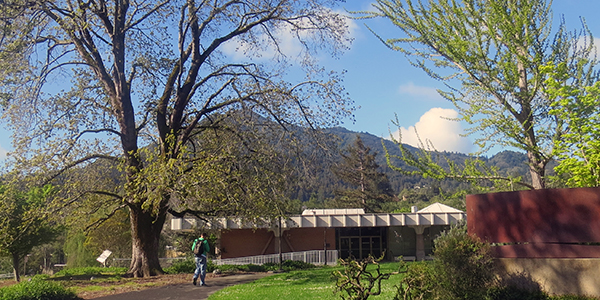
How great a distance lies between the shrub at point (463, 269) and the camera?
8.50 m

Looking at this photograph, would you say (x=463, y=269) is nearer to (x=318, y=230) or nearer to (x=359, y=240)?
(x=318, y=230)

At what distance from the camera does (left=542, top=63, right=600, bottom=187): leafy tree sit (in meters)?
8.43

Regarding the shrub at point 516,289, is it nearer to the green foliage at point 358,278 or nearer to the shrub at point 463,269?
the shrub at point 463,269

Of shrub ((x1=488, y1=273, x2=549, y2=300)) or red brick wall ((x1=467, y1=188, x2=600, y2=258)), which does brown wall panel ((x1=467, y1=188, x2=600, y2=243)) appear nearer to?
red brick wall ((x1=467, y1=188, x2=600, y2=258))

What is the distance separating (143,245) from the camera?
17469 millimetres

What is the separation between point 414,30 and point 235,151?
8.07m

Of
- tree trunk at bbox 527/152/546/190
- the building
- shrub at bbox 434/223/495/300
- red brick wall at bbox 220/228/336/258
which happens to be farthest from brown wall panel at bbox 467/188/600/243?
red brick wall at bbox 220/228/336/258

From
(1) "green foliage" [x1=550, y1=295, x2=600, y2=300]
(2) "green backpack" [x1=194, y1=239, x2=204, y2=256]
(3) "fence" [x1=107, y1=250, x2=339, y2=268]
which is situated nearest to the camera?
(1) "green foliage" [x1=550, y1=295, x2=600, y2=300]

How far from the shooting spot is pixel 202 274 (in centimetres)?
1396

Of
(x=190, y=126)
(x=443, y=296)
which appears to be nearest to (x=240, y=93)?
(x=190, y=126)

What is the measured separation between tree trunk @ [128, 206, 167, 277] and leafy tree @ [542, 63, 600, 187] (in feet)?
43.4

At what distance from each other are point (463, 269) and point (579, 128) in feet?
11.1

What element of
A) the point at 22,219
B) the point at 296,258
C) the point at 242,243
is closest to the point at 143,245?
the point at 22,219

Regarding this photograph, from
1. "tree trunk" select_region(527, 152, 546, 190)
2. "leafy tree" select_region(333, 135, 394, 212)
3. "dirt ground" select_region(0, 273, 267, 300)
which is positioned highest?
"leafy tree" select_region(333, 135, 394, 212)
